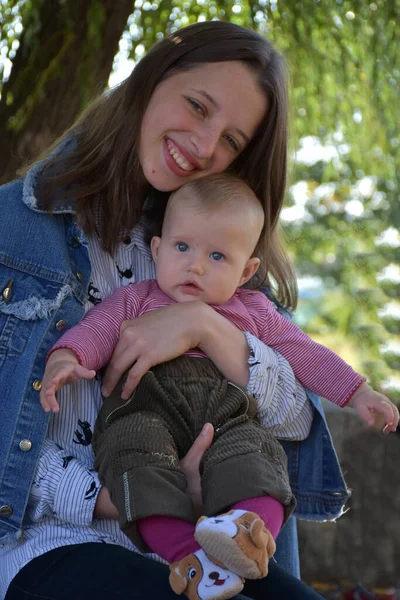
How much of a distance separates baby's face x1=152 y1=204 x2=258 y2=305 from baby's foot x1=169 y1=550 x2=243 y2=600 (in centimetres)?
82

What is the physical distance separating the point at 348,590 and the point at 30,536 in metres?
2.34

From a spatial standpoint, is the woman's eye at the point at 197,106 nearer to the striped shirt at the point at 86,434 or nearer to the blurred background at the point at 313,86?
the striped shirt at the point at 86,434

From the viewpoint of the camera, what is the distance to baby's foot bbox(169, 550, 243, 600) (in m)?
1.81

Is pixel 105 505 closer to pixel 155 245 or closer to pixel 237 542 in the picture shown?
pixel 237 542

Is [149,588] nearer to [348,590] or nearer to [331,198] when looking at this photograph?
[348,590]

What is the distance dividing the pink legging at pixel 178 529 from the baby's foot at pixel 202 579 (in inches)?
1.8

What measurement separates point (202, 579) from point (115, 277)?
103cm

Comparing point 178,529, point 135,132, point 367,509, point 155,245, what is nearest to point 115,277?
point 155,245

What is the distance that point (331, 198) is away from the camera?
9.58 meters

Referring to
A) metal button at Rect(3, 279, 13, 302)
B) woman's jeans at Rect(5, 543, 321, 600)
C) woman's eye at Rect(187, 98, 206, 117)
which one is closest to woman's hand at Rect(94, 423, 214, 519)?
woman's jeans at Rect(5, 543, 321, 600)

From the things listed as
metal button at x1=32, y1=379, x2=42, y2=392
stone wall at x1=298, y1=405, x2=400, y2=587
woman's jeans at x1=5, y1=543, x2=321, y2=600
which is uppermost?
metal button at x1=32, y1=379, x2=42, y2=392

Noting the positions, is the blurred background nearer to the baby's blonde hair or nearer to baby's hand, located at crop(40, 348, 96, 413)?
the baby's blonde hair

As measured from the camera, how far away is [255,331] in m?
2.60

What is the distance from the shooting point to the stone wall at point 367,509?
4.28 metres
